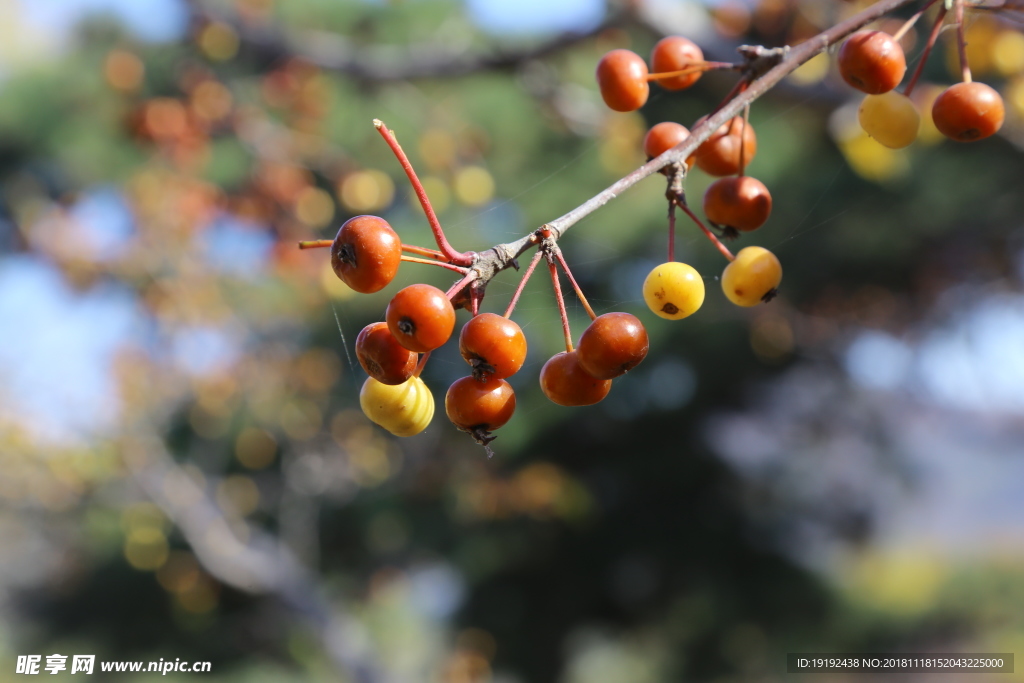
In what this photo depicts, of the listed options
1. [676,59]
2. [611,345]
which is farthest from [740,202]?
[611,345]

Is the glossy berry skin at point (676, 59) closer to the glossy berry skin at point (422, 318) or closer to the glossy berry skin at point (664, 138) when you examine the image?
the glossy berry skin at point (664, 138)

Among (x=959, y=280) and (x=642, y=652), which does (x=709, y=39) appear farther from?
(x=642, y=652)

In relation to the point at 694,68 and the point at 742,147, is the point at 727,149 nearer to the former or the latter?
the point at 742,147

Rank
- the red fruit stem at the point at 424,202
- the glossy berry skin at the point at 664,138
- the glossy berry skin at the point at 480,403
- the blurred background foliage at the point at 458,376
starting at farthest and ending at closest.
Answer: the blurred background foliage at the point at 458,376
the glossy berry skin at the point at 664,138
the glossy berry skin at the point at 480,403
the red fruit stem at the point at 424,202

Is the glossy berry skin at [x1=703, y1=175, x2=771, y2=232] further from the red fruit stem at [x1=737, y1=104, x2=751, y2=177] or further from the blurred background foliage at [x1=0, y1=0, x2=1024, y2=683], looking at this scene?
the blurred background foliage at [x1=0, y1=0, x2=1024, y2=683]

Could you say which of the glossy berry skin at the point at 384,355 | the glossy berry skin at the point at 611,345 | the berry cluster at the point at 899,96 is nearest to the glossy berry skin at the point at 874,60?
the berry cluster at the point at 899,96

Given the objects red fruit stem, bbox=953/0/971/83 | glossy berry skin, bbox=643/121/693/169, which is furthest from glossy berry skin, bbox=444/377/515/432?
red fruit stem, bbox=953/0/971/83
